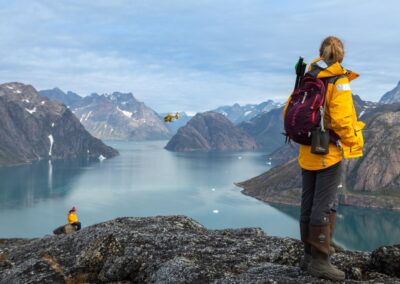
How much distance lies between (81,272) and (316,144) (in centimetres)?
970

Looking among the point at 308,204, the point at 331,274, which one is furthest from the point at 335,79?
the point at 331,274

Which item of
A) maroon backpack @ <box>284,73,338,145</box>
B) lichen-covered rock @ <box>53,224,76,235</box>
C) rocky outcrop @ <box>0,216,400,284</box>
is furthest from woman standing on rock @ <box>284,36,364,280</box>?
lichen-covered rock @ <box>53,224,76,235</box>

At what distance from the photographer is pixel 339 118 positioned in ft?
33.7

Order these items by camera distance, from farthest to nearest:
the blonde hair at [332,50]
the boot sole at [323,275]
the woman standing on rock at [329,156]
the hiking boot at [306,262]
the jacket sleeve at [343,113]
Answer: the hiking boot at [306,262] → the blonde hair at [332,50] → the boot sole at [323,275] → the woman standing on rock at [329,156] → the jacket sleeve at [343,113]

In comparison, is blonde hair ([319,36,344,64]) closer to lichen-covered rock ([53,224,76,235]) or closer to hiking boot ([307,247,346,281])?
hiking boot ([307,247,346,281])

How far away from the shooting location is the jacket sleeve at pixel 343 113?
1029cm

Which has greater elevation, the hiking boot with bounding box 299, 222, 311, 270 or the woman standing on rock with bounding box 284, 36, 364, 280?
the woman standing on rock with bounding box 284, 36, 364, 280

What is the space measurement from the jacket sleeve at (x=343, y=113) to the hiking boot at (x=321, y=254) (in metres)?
2.41

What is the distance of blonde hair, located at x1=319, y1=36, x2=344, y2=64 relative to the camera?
10984mm

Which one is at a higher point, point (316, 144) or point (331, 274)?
point (316, 144)

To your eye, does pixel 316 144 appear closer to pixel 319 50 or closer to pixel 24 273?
pixel 319 50

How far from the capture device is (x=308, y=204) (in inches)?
457

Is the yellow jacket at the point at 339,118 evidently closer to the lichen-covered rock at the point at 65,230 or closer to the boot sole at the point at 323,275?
the boot sole at the point at 323,275

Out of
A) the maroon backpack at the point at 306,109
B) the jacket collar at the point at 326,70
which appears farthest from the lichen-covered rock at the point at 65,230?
the jacket collar at the point at 326,70
